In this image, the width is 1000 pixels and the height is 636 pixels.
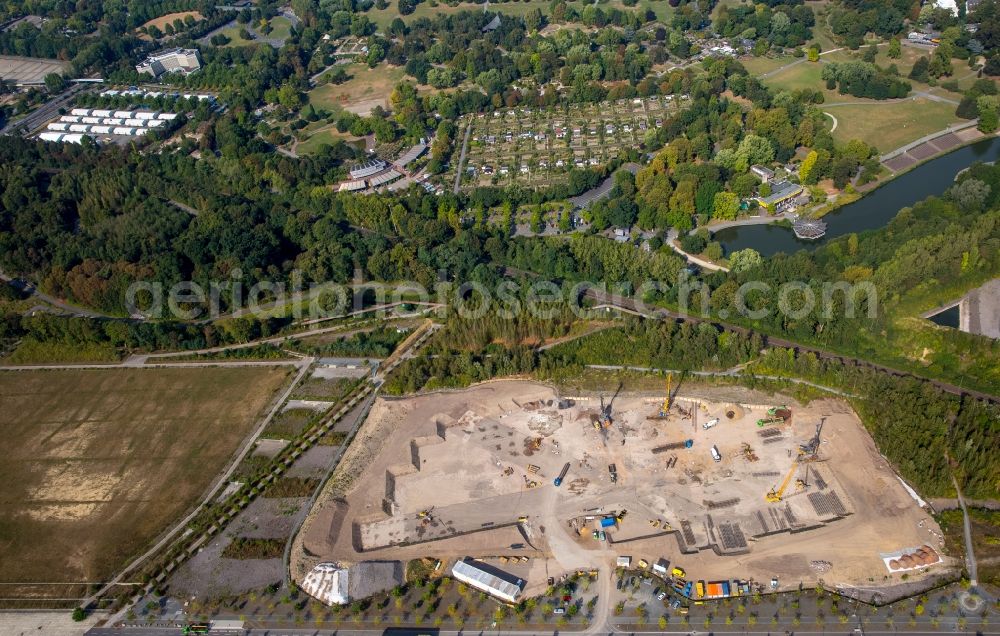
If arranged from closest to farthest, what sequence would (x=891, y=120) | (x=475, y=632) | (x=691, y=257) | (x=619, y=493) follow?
1. (x=475, y=632)
2. (x=619, y=493)
3. (x=691, y=257)
4. (x=891, y=120)

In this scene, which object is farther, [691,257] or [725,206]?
[725,206]

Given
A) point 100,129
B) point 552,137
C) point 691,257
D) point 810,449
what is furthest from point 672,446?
point 100,129

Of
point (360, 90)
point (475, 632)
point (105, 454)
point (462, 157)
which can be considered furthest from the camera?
point (360, 90)

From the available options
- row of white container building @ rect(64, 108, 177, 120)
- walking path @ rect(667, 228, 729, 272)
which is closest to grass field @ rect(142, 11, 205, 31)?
row of white container building @ rect(64, 108, 177, 120)

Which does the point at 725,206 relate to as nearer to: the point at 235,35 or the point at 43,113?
the point at 235,35

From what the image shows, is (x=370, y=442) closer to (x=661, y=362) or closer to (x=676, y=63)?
(x=661, y=362)

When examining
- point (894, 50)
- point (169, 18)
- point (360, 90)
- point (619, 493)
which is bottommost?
point (619, 493)

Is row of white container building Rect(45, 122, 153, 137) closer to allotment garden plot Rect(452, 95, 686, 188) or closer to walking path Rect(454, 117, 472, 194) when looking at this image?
walking path Rect(454, 117, 472, 194)

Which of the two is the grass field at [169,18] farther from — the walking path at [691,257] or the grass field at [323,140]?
the walking path at [691,257]
